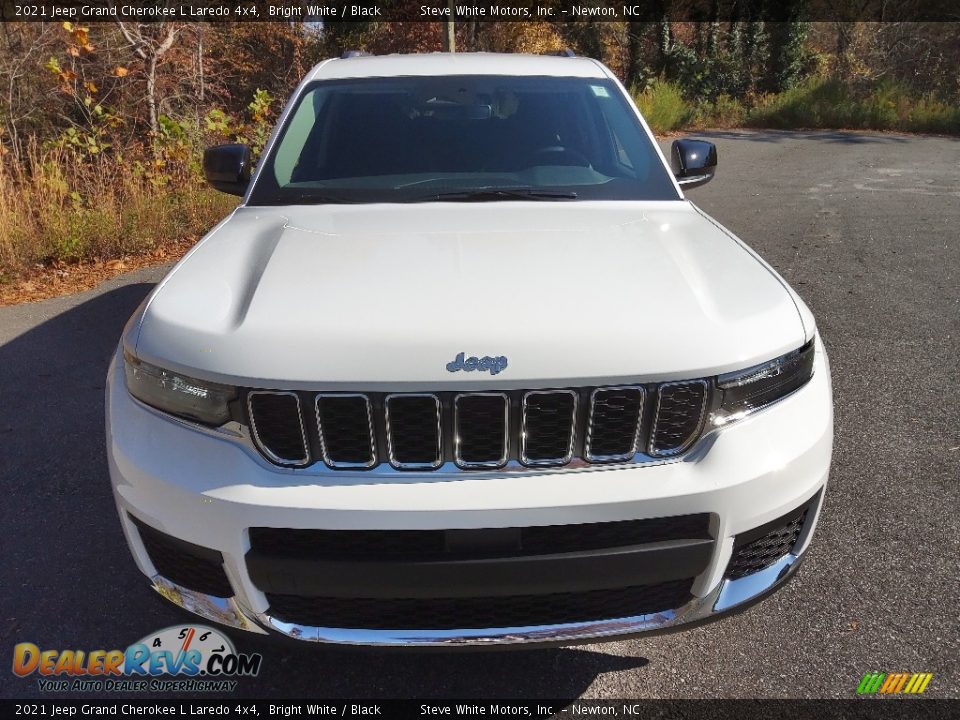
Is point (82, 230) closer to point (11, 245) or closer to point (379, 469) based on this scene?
point (11, 245)

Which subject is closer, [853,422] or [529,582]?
[529,582]

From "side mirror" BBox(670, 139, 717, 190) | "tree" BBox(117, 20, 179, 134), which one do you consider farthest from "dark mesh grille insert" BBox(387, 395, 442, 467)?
"tree" BBox(117, 20, 179, 134)

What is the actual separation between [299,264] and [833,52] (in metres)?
33.1

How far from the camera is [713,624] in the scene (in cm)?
230

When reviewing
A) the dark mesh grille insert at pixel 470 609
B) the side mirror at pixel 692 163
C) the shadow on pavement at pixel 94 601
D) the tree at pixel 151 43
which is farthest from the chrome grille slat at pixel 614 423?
the tree at pixel 151 43

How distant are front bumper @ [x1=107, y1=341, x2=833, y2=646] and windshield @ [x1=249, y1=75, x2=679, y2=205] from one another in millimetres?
1340

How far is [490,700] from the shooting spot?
2.17 m

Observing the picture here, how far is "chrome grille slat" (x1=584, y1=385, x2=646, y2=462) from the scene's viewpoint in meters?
1.80

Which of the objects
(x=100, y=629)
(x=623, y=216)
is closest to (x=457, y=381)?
(x=623, y=216)

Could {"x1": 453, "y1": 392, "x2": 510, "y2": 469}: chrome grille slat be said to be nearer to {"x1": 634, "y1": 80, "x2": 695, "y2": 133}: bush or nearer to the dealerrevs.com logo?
the dealerrevs.com logo

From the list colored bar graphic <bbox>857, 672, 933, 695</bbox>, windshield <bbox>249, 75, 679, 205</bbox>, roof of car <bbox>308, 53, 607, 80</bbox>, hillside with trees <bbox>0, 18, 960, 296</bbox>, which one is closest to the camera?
colored bar graphic <bbox>857, 672, 933, 695</bbox>

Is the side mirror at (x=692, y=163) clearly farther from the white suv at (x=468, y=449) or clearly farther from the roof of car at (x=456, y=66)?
the white suv at (x=468, y=449)

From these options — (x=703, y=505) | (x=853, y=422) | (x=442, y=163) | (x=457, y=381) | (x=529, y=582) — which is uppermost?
(x=442, y=163)

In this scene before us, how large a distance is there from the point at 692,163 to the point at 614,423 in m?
2.02
